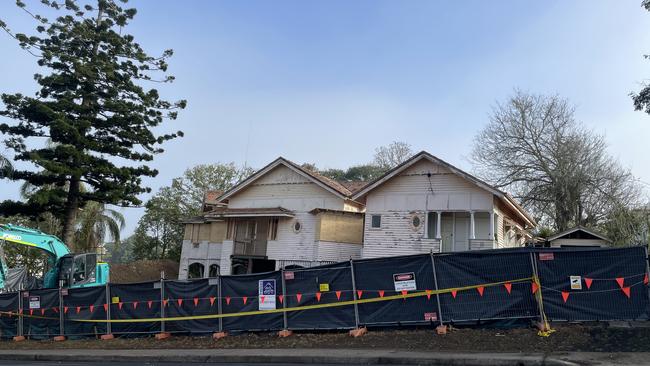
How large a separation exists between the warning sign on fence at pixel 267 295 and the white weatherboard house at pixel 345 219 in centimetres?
1110

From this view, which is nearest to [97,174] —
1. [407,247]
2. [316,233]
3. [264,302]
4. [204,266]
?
[204,266]

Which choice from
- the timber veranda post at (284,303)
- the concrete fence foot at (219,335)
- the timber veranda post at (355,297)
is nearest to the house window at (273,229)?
the concrete fence foot at (219,335)

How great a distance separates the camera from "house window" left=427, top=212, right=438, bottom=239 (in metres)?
25.7

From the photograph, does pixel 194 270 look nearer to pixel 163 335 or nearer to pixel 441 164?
pixel 441 164

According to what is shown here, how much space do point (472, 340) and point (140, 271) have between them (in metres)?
36.0

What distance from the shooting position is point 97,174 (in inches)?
1188

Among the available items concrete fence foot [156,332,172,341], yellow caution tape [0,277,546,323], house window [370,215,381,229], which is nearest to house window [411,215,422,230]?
house window [370,215,381,229]

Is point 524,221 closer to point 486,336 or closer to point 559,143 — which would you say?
point 559,143

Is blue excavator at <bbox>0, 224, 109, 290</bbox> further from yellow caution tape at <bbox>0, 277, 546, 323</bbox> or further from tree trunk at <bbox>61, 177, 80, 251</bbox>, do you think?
tree trunk at <bbox>61, 177, 80, 251</bbox>

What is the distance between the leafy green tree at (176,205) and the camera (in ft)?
170

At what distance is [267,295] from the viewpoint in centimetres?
1452

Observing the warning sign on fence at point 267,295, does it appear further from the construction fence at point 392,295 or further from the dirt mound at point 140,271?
the dirt mound at point 140,271

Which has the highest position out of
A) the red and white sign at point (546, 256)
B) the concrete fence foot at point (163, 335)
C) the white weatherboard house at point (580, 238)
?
the white weatherboard house at point (580, 238)

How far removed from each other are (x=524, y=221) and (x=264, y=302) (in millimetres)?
21684
